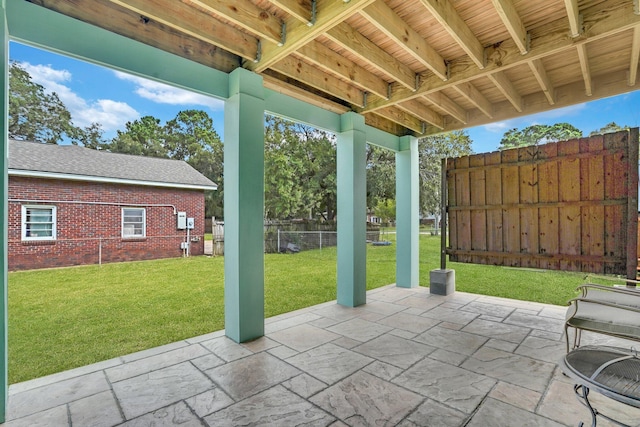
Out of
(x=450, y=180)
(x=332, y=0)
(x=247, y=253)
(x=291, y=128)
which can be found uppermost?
(x=291, y=128)

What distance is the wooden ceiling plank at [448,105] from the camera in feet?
12.9

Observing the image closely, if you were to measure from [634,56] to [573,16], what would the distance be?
49.7 inches

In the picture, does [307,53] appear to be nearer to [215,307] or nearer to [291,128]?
[215,307]

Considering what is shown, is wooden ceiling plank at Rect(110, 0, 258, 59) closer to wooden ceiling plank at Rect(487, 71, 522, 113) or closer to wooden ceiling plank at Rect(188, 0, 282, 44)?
wooden ceiling plank at Rect(188, 0, 282, 44)

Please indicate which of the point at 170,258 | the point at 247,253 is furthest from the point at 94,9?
the point at 170,258

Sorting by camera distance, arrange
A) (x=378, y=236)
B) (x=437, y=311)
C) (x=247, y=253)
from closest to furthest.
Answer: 1. (x=247, y=253)
2. (x=437, y=311)
3. (x=378, y=236)

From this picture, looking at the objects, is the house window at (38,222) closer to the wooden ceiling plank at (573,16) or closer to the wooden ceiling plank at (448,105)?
the wooden ceiling plank at (448,105)

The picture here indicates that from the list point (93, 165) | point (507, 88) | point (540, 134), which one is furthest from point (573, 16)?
point (540, 134)

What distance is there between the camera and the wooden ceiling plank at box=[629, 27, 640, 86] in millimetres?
2481

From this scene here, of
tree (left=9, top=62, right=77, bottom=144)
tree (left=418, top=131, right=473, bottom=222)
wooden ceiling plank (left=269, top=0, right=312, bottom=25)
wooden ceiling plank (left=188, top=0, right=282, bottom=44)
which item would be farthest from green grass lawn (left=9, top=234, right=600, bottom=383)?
tree (left=9, top=62, right=77, bottom=144)

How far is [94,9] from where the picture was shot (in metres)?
2.21

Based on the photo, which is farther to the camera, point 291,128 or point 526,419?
point 291,128

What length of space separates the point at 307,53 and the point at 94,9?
1.67 meters

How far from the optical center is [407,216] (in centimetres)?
519
